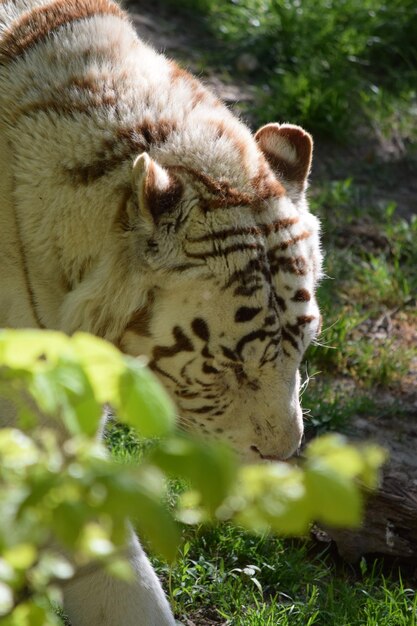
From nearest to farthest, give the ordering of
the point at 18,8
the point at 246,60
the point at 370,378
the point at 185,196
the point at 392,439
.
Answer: the point at 185,196 < the point at 18,8 < the point at 392,439 < the point at 370,378 < the point at 246,60

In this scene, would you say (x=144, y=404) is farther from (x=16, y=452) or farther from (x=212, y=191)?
(x=212, y=191)

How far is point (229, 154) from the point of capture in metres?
3.10

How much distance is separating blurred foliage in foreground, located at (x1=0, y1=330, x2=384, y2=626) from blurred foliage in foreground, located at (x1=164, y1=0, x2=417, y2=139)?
601 cm

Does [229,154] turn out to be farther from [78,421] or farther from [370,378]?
[370,378]

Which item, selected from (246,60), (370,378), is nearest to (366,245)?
(370,378)

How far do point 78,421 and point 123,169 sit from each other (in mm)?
1792

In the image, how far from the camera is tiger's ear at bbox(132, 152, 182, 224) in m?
2.82

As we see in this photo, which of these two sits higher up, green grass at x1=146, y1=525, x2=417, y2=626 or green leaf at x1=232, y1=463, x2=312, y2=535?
green leaf at x1=232, y1=463, x2=312, y2=535

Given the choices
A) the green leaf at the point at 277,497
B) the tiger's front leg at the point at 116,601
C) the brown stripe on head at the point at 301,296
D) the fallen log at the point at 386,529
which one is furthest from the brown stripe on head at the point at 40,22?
the green leaf at the point at 277,497

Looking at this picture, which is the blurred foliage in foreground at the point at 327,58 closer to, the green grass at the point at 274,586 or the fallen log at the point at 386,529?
the fallen log at the point at 386,529

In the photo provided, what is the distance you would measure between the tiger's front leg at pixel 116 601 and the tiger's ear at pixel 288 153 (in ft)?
4.22

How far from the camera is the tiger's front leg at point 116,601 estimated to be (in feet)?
10.9

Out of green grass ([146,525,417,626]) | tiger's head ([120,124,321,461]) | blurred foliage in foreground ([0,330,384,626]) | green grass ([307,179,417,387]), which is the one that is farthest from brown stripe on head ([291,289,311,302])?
blurred foliage in foreground ([0,330,384,626])

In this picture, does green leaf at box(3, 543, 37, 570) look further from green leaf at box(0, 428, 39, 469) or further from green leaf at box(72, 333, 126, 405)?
green leaf at box(72, 333, 126, 405)
